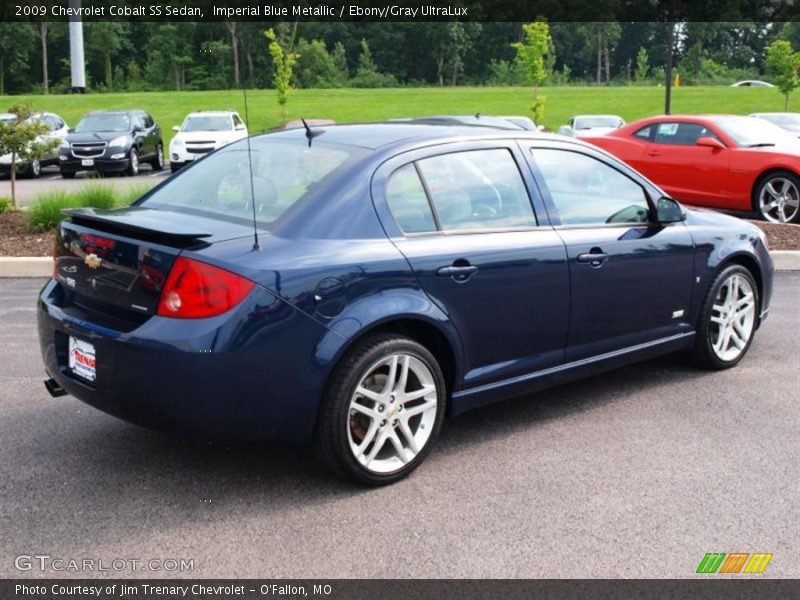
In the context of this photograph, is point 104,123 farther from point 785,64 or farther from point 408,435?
point 785,64

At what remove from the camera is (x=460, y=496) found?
4.12 meters

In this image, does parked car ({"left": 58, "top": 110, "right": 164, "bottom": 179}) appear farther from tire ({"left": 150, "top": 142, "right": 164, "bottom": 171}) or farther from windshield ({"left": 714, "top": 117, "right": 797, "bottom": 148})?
windshield ({"left": 714, "top": 117, "right": 797, "bottom": 148})

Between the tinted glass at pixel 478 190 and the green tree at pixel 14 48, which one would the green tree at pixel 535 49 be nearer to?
the tinted glass at pixel 478 190

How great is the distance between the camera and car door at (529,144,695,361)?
5035 millimetres

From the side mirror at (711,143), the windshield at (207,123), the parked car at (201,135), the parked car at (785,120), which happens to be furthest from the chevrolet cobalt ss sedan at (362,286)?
the parked car at (785,120)

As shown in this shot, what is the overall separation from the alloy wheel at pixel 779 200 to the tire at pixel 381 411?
30.6ft

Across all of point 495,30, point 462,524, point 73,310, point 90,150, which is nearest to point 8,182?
point 90,150

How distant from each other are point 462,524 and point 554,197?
1999 mm

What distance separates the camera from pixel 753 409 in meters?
5.36

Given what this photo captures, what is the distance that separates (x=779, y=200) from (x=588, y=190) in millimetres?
8108

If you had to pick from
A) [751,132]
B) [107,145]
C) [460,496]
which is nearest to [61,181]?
[107,145]

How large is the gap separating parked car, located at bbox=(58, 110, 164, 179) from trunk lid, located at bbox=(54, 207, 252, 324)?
59.6 feet

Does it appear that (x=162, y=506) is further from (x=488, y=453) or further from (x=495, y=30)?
(x=495, y=30)

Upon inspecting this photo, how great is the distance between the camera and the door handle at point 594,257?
4.99 metres
